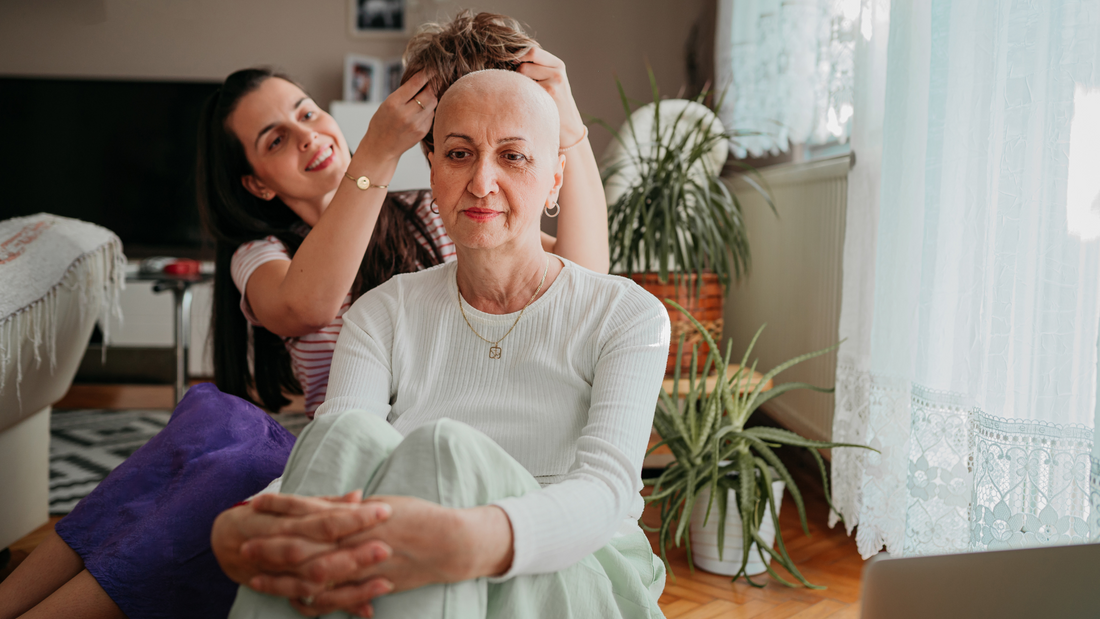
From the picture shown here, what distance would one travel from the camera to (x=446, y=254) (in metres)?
1.52

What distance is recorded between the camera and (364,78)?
4645 mm

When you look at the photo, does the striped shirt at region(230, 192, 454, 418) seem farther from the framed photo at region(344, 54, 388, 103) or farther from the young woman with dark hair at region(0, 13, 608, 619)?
the framed photo at region(344, 54, 388, 103)

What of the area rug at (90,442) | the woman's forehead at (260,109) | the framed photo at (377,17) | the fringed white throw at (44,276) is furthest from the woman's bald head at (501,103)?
the framed photo at (377,17)

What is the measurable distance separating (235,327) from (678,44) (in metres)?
3.77

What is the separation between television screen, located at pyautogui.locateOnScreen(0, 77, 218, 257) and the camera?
4.59 m

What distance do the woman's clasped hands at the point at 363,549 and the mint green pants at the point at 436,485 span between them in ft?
0.08

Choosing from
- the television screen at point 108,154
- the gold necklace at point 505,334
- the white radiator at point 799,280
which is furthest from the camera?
the television screen at point 108,154

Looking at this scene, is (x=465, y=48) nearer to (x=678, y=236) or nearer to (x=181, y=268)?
(x=678, y=236)

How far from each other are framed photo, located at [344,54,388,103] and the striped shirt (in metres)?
3.27

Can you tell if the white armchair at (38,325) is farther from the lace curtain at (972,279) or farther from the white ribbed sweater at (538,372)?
the lace curtain at (972,279)

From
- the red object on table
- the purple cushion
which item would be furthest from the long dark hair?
the red object on table

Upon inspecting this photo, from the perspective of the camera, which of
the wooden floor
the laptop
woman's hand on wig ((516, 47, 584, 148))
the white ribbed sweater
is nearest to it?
the laptop

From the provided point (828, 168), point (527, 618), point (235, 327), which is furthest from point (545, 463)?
point (828, 168)

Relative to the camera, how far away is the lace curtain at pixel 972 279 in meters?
1.21
